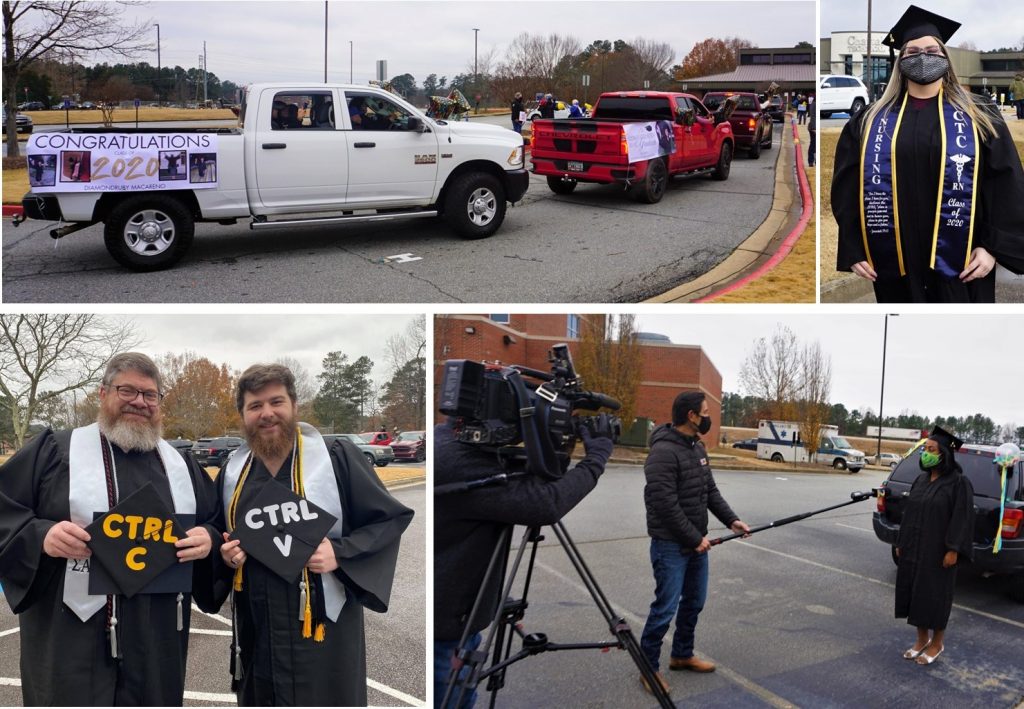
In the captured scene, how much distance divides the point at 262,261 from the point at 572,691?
15.9 feet

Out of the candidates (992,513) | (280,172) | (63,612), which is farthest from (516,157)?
(63,612)

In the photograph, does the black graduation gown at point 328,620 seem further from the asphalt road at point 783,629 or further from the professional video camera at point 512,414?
the asphalt road at point 783,629

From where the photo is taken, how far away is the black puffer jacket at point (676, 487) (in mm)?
4355

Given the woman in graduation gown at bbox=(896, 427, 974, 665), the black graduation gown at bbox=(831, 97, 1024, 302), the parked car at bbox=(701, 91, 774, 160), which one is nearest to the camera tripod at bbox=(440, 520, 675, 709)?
the woman in graduation gown at bbox=(896, 427, 974, 665)

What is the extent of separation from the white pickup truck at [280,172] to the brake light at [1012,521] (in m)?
5.04

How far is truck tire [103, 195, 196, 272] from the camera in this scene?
707 cm

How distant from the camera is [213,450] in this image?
399 cm

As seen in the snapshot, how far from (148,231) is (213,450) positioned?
152 inches

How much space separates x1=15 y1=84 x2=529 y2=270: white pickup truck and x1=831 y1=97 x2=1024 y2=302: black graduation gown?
4.60 metres

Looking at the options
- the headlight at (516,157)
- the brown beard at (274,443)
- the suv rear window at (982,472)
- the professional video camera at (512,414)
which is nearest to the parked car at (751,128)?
the headlight at (516,157)

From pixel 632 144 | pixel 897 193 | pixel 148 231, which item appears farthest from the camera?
pixel 632 144

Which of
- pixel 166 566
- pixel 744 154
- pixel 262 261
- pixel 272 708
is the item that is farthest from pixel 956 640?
pixel 744 154

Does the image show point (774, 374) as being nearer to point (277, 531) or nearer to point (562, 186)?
point (277, 531)

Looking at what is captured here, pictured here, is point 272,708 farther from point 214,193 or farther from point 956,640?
point 214,193
